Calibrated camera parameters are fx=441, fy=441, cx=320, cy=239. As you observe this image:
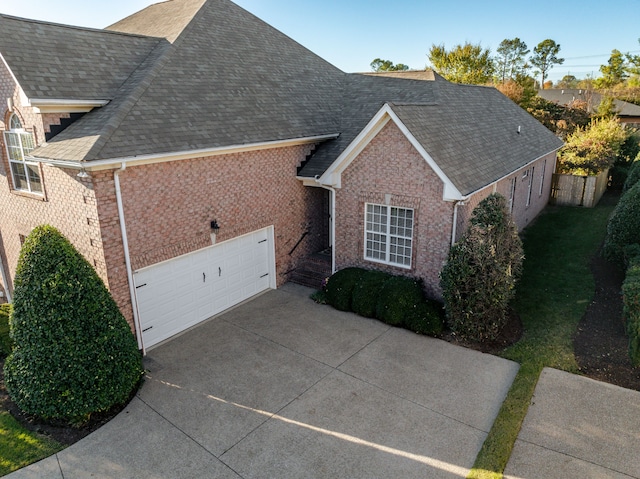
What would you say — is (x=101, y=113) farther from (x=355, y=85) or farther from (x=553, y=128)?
(x=553, y=128)

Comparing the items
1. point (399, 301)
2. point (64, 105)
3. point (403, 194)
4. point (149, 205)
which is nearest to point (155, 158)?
point (149, 205)

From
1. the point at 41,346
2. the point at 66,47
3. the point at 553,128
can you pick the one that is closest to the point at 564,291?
the point at 41,346

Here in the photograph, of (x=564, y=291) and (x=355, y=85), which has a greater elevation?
(x=355, y=85)

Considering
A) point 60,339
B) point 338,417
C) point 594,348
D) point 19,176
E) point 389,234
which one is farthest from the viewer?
point 389,234

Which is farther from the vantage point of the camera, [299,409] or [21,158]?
[21,158]

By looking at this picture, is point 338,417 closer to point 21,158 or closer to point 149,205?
point 149,205

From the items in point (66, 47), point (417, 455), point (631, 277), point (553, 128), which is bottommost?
point (417, 455)
